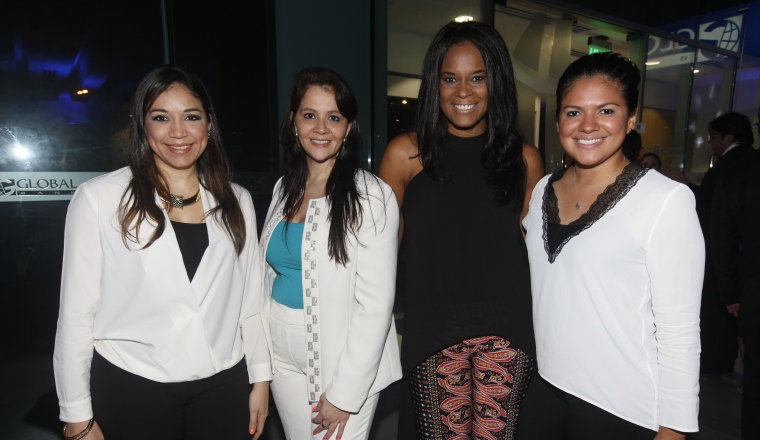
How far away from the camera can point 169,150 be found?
159 centimetres

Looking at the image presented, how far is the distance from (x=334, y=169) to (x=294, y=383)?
829 mm

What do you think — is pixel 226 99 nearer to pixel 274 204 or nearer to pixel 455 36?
pixel 274 204

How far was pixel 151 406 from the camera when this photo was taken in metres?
1.46

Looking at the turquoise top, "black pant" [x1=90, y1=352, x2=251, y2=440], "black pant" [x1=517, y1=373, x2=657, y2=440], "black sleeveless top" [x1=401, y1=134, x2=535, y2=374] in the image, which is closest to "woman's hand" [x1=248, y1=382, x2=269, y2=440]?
"black pant" [x1=90, y1=352, x2=251, y2=440]

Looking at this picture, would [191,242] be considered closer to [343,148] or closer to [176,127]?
[176,127]

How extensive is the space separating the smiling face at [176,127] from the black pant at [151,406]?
72 centimetres

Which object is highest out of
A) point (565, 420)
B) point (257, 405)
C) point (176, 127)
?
point (176, 127)

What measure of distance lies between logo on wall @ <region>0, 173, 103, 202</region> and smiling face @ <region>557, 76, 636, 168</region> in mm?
3074

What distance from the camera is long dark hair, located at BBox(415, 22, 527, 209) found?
179 cm

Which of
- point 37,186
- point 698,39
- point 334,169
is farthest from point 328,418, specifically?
point 698,39

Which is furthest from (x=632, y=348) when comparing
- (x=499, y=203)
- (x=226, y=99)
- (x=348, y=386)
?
(x=226, y=99)

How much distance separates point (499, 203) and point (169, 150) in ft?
4.09

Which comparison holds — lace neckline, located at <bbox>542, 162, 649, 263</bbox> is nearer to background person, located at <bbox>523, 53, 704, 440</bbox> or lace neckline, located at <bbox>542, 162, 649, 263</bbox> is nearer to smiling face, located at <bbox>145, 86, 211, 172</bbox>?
background person, located at <bbox>523, 53, 704, 440</bbox>

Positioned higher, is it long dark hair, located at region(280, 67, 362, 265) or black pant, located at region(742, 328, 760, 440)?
long dark hair, located at region(280, 67, 362, 265)
